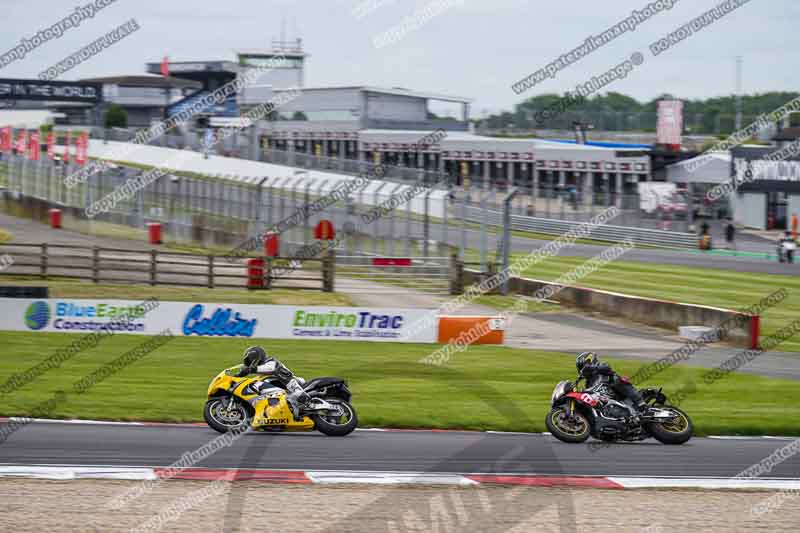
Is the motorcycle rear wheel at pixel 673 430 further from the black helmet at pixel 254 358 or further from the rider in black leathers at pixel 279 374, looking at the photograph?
the black helmet at pixel 254 358

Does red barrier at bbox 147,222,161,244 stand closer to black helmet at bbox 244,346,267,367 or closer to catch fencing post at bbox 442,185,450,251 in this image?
catch fencing post at bbox 442,185,450,251

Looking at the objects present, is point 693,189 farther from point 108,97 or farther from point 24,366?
point 108,97

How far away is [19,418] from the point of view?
15.1 m

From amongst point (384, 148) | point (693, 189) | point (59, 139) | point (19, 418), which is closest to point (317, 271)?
point (19, 418)

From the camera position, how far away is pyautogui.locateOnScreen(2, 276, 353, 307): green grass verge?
2895 centimetres

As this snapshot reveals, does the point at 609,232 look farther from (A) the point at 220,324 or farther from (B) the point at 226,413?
(B) the point at 226,413

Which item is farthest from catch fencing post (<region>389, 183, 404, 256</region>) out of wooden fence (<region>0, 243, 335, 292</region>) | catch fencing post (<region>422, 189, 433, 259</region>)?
wooden fence (<region>0, 243, 335, 292</region>)

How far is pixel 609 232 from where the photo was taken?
165ft

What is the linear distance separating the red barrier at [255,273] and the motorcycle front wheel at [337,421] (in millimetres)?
16480

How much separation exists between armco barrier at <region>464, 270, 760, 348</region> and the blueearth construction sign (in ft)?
25.6

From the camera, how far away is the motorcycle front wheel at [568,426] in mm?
14516

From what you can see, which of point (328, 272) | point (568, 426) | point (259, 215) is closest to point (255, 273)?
point (328, 272)

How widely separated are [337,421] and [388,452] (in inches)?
45.0

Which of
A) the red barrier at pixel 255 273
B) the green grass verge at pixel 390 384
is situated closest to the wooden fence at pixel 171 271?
the red barrier at pixel 255 273
